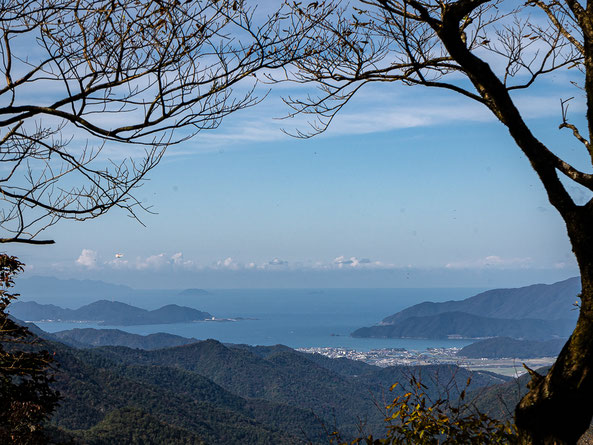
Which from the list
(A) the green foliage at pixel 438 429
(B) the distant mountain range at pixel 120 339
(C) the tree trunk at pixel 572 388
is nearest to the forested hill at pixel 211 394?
(A) the green foliage at pixel 438 429

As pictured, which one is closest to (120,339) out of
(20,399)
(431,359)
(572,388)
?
(431,359)

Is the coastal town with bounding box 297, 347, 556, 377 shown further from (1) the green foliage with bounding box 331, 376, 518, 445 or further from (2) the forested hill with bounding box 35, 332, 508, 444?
(1) the green foliage with bounding box 331, 376, 518, 445

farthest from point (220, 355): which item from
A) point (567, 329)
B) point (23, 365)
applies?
point (567, 329)

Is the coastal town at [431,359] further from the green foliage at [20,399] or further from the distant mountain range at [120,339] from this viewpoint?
the green foliage at [20,399]

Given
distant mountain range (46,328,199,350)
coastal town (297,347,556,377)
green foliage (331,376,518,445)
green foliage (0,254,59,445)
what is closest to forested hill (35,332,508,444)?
green foliage (0,254,59,445)

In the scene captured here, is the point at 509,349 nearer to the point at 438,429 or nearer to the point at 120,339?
the point at 120,339

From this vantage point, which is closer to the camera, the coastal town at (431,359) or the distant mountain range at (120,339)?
the coastal town at (431,359)
